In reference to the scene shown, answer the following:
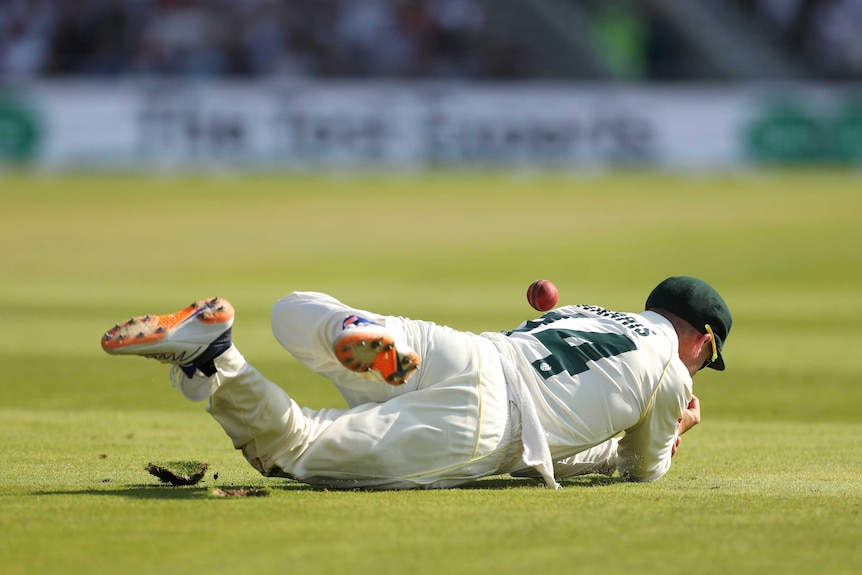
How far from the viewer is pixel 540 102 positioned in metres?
27.5

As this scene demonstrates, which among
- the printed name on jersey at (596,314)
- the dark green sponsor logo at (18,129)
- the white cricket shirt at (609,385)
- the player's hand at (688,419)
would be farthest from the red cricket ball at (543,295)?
the dark green sponsor logo at (18,129)

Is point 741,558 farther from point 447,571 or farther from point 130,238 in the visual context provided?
point 130,238

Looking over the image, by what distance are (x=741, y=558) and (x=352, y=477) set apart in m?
1.73

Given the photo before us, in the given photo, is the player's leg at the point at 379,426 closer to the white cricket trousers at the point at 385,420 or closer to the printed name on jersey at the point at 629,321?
the white cricket trousers at the point at 385,420

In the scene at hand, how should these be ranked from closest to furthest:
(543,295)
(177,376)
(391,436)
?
1. (177,376)
2. (391,436)
3. (543,295)

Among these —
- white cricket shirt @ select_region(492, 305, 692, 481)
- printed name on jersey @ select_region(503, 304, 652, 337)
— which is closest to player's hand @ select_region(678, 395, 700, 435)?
white cricket shirt @ select_region(492, 305, 692, 481)

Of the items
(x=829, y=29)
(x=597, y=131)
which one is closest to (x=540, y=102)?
(x=597, y=131)

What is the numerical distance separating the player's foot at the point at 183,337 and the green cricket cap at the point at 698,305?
78.2 inches

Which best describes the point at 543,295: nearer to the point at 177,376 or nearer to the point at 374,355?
the point at 374,355

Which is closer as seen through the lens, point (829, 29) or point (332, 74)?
point (332, 74)

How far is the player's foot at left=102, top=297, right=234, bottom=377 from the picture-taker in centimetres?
463

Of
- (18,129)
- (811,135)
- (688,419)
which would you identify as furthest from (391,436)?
(811,135)

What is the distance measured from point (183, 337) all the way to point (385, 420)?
88cm

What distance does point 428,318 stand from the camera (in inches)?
532
